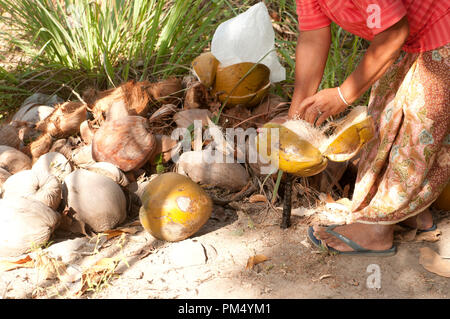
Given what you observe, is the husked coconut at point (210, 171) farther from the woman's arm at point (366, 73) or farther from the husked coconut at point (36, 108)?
the husked coconut at point (36, 108)

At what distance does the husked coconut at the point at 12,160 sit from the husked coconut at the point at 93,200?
1.22ft

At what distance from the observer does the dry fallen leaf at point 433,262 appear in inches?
66.3

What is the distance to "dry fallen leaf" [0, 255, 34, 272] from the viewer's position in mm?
1704

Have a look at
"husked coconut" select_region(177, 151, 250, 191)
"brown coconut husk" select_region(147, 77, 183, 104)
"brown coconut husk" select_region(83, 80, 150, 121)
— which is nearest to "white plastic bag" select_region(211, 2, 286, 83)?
"brown coconut husk" select_region(147, 77, 183, 104)

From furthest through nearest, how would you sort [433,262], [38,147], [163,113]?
[163,113]
[38,147]
[433,262]

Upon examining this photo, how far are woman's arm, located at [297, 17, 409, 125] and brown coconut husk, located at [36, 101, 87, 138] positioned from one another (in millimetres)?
1272

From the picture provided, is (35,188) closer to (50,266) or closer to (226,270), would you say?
(50,266)

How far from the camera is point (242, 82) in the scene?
2387mm

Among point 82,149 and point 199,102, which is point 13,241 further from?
point 199,102

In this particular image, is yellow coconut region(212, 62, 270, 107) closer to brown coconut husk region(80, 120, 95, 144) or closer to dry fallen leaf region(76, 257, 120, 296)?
brown coconut husk region(80, 120, 95, 144)

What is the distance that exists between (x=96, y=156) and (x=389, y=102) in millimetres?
1348

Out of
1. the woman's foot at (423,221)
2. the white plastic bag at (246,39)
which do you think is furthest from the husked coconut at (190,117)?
the woman's foot at (423,221)

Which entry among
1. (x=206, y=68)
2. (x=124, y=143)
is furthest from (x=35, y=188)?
(x=206, y=68)
